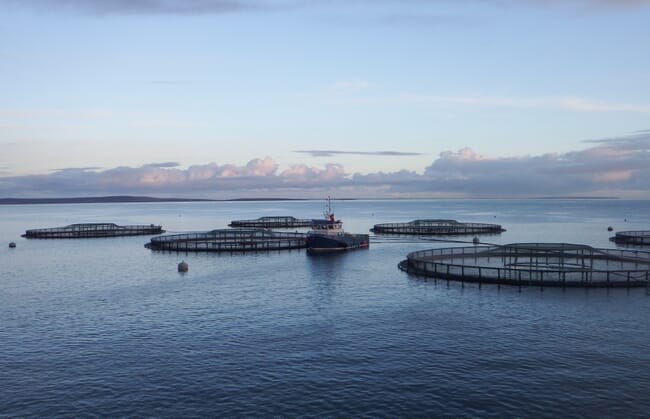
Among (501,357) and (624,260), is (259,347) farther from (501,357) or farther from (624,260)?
(624,260)

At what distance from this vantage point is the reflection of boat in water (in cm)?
11169

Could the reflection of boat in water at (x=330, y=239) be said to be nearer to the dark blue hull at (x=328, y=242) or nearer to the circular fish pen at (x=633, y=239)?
the dark blue hull at (x=328, y=242)

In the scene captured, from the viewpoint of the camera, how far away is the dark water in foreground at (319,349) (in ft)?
104

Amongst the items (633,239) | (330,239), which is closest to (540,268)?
(330,239)

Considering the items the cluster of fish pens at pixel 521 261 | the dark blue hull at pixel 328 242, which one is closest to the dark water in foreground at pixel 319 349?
the cluster of fish pens at pixel 521 261

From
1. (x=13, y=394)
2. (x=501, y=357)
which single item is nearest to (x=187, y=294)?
(x=13, y=394)

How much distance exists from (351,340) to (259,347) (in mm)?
7518

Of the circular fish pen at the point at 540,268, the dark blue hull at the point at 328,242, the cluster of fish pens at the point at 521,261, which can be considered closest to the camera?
the circular fish pen at the point at 540,268

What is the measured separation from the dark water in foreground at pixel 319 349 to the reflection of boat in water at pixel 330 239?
3752cm

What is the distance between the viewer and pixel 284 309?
184ft

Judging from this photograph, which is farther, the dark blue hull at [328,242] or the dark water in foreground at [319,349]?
the dark blue hull at [328,242]

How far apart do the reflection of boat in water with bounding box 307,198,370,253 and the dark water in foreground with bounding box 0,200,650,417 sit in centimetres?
3752

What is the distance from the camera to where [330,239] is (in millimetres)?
112500

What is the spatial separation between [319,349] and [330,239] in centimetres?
7092
